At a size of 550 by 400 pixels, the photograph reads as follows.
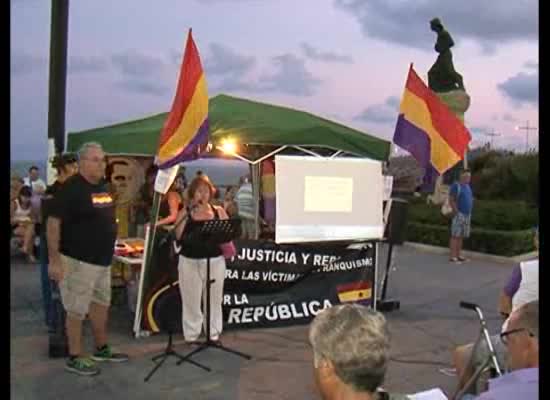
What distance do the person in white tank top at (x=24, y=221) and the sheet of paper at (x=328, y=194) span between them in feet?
19.4

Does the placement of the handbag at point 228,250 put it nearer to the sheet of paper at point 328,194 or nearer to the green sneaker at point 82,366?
the sheet of paper at point 328,194

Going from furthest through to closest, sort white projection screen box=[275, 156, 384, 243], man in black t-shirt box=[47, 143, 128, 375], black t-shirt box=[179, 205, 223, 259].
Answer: white projection screen box=[275, 156, 384, 243]
black t-shirt box=[179, 205, 223, 259]
man in black t-shirt box=[47, 143, 128, 375]

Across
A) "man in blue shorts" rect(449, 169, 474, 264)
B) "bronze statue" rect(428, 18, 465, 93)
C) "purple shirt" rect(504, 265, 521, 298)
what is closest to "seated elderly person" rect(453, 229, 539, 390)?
"purple shirt" rect(504, 265, 521, 298)

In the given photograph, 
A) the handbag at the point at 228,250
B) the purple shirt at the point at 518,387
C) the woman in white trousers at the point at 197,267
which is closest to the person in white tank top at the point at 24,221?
the woman in white trousers at the point at 197,267

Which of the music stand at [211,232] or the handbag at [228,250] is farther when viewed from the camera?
the handbag at [228,250]

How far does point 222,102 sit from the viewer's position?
826 centimetres

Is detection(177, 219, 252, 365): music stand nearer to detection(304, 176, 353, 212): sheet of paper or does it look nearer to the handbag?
the handbag

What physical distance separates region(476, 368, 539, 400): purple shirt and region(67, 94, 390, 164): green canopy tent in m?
4.88

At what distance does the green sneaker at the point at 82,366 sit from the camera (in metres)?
5.12

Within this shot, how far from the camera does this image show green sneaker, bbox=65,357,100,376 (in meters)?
5.12

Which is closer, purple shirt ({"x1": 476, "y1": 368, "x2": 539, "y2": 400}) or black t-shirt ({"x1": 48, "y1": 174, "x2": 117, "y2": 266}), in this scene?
purple shirt ({"x1": 476, "y1": 368, "x2": 539, "y2": 400})
